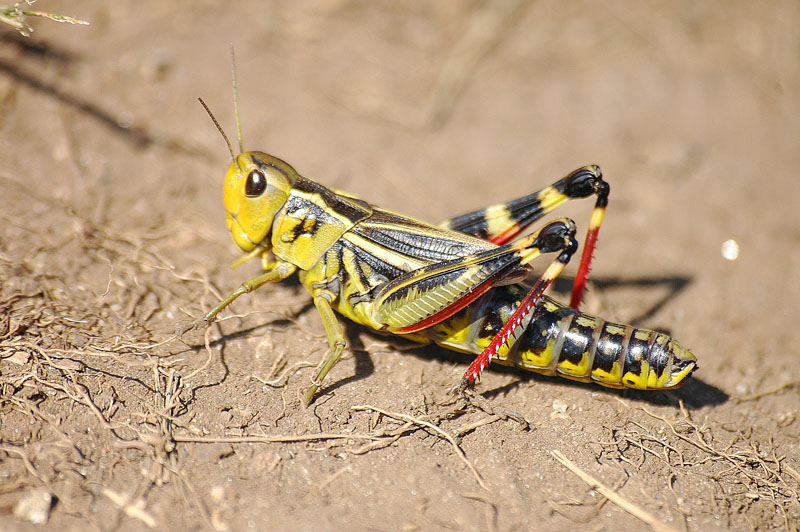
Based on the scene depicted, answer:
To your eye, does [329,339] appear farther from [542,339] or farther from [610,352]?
[610,352]

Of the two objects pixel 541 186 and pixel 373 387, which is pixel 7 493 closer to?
pixel 373 387

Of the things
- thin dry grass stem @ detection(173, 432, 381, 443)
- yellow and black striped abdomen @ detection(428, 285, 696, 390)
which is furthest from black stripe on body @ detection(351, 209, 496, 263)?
thin dry grass stem @ detection(173, 432, 381, 443)

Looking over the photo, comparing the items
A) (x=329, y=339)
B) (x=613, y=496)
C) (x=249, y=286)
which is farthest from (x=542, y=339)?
(x=249, y=286)

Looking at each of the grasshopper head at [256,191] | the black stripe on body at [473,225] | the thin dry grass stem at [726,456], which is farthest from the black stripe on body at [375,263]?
the thin dry grass stem at [726,456]

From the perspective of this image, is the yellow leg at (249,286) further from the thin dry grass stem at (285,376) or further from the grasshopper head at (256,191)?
the thin dry grass stem at (285,376)

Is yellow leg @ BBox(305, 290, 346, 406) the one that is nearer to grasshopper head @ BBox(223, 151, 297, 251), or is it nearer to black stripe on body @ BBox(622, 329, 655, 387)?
grasshopper head @ BBox(223, 151, 297, 251)

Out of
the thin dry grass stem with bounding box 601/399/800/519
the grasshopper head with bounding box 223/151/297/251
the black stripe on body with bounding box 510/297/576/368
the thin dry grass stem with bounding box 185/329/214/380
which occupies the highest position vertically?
the grasshopper head with bounding box 223/151/297/251
